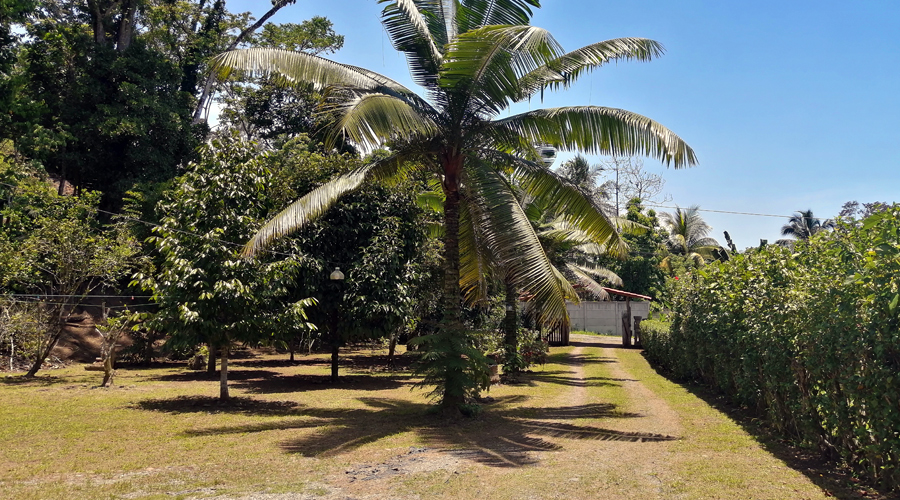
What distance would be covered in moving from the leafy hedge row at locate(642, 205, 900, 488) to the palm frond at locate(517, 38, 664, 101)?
3670 mm

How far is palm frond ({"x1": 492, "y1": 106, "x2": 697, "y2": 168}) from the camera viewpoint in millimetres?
10000

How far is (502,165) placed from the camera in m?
11.3

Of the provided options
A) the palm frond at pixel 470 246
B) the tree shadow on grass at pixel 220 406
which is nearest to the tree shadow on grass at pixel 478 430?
the tree shadow on grass at pixel 220 406

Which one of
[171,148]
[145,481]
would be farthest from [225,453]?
[171,148]

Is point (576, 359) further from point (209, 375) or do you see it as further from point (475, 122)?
point (475, 122)

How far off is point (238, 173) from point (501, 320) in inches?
A: 417

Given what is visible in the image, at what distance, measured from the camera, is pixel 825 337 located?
613cm

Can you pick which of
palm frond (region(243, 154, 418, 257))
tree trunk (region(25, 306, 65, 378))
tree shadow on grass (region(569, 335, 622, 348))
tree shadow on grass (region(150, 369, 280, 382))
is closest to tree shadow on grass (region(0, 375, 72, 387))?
tree trunk (region(25, 306, 65, 378))

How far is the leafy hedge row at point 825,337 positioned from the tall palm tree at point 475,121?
236 cm

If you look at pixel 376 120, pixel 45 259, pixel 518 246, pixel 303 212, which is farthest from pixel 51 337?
pixel 518 246

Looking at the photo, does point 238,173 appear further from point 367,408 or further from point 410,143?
point 367,408

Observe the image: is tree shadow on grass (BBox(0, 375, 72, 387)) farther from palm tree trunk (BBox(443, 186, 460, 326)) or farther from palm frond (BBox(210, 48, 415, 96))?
palm tree trunk (BBox(443, 186, 460, 326))

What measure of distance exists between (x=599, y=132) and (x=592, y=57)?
1215 mm

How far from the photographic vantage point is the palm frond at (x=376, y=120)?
30.1 feet
